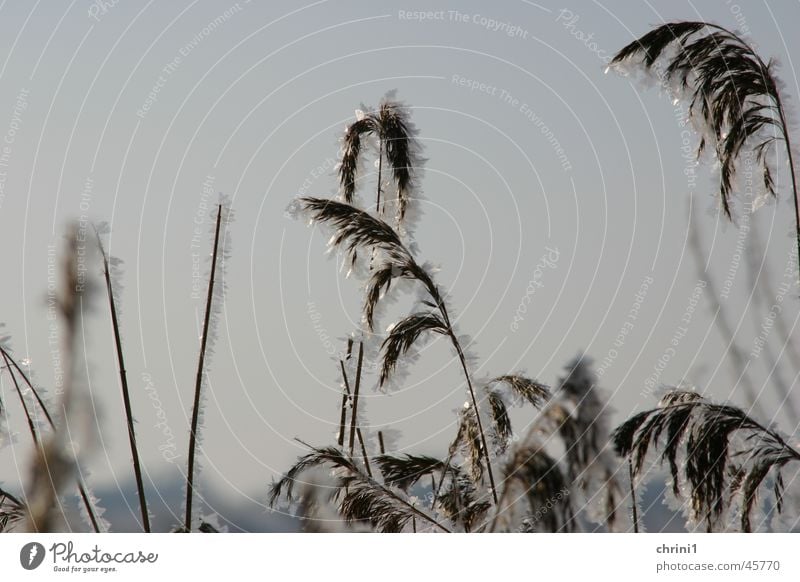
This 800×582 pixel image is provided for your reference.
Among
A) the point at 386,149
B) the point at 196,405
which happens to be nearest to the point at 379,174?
the point at 386,149

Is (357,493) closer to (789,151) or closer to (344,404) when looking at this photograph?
(344,404)

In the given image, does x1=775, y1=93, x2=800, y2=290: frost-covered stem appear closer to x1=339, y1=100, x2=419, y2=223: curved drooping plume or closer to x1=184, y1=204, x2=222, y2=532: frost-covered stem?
x1=339, y1=100, x2=419, y2=223: curved drooping plume

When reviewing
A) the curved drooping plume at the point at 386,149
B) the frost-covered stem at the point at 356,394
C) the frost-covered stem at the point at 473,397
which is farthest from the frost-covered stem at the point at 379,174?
the frost-covered stem at the point at 473,397

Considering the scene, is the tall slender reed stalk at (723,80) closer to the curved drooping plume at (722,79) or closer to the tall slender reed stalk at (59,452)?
the curved drooping plume at (722,79)

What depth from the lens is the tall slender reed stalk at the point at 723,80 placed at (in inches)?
181

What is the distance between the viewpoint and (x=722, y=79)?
469cm

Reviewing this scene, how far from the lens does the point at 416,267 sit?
190 inches

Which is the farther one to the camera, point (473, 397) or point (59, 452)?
point (473, 397)

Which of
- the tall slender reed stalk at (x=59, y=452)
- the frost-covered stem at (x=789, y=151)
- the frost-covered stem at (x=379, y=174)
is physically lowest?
the tall slender reed stalk at (x=59, y=452)

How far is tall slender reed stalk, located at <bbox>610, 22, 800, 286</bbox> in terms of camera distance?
461 cm

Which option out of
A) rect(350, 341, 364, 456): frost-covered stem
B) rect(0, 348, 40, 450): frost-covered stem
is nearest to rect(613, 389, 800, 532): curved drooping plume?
rect(350, 341, 364, 456): frost-covered stem
